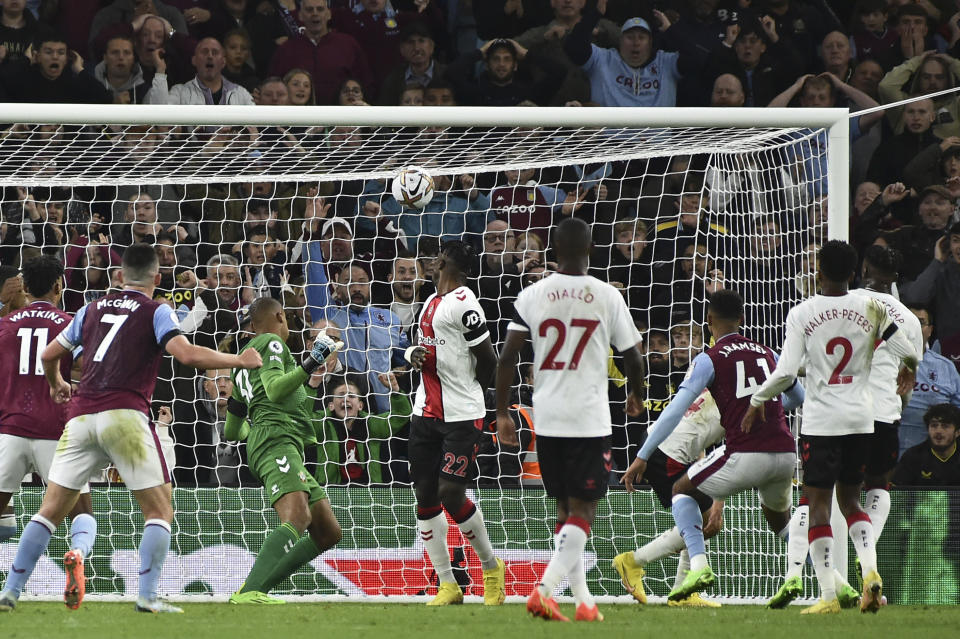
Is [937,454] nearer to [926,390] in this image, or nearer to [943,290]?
[926,390]

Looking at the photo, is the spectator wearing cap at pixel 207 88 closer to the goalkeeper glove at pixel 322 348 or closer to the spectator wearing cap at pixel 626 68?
the spectator wearing cap at pixel 626 68

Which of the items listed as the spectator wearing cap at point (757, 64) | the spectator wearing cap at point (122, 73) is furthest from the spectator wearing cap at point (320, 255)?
the spectator wearing cap at point (757, 64)

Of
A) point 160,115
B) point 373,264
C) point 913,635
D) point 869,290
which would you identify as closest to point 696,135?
point 869,290

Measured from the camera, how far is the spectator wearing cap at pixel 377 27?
14.4m

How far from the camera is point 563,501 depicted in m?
6.86

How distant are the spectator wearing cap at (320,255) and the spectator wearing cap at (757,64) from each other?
4763 mm

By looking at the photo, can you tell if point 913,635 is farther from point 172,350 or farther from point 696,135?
point 696,135

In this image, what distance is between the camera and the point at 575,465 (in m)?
6.73

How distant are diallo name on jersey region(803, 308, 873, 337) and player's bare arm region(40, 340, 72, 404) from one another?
14.1 feet

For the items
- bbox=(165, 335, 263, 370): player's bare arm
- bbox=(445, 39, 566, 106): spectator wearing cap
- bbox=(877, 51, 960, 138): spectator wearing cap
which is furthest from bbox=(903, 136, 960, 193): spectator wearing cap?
bbox=(165, 335, 263, 370): player's bare arm

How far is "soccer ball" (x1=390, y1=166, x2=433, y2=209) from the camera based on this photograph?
943 cm

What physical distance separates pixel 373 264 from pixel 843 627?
604 centimetres

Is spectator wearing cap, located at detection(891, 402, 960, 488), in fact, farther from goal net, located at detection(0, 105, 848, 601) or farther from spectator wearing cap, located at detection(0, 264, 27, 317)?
spectator wearing cap, located at detection(0, 264, 27, 317)

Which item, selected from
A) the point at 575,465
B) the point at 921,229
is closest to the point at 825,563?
the point at 575,465
